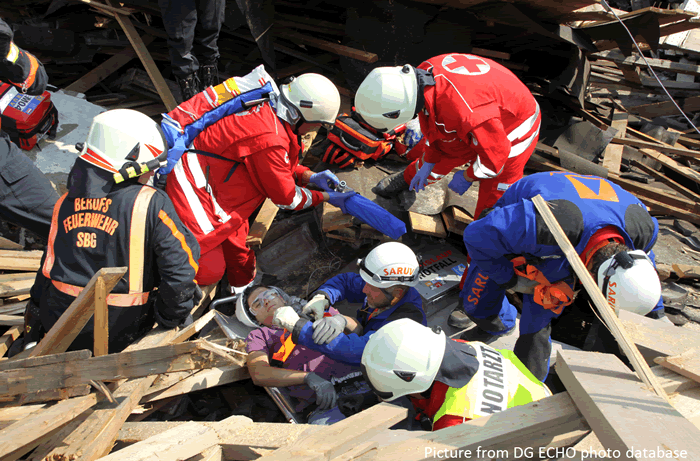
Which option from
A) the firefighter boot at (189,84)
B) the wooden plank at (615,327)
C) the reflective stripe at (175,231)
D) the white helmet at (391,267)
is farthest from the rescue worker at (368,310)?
the firefighter boot at (189,84)

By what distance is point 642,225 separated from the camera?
2812mm

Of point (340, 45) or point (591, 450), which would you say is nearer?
point (591, 450)

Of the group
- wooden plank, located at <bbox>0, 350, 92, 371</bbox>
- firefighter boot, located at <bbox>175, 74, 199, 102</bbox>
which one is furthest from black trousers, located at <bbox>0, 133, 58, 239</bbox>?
wooden plank, located at <bbox>0, 350, 92, 371</bbox>

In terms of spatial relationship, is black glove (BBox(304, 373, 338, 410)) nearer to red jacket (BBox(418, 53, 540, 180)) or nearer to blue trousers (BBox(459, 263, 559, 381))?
blue trousers (BBox(459, 263, 559, 381))

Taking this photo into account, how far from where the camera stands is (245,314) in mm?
3605

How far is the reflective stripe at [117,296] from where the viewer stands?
2.60 m

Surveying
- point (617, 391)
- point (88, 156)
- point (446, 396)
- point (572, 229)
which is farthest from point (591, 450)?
point (88, 156)

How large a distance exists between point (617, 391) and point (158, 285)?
270 cm

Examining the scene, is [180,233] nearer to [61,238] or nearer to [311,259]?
[61,238]

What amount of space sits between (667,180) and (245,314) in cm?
548

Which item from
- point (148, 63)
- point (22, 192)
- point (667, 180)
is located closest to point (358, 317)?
point (22, 192)

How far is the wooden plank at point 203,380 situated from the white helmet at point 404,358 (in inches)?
Result: 54.9

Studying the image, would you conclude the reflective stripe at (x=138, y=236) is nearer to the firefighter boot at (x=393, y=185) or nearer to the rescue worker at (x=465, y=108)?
the rescue worker at (x=465, y=108)

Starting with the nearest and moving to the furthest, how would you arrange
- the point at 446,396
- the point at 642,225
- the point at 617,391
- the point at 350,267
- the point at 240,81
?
1. the point at 617,391
2. the point at 446,396
3. the point at 642,225
4. the point at 240,81
5. the point at 350,267
